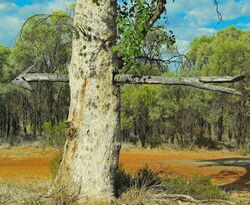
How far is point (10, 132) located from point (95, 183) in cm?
4678

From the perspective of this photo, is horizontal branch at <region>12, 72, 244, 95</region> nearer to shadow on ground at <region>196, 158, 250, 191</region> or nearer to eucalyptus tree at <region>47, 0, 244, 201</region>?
eucalyptus tree at <region>47, 0, 244, 201</region>

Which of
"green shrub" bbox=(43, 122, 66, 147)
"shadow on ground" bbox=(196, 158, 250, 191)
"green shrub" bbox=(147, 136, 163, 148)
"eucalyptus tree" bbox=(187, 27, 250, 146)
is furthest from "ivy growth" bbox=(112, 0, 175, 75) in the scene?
"green shrub" bbox=(147, 136, 163, 148)

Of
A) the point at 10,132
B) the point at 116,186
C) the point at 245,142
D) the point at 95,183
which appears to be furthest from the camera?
the point at 10,132

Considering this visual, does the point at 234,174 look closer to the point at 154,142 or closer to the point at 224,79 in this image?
the point at 224,79

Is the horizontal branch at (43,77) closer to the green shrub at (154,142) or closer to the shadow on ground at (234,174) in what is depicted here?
the shadow on ground at (234,174)

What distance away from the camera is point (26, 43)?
4719 centimetres

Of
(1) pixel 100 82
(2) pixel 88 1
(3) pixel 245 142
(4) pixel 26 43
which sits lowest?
(3) pixel 245 142

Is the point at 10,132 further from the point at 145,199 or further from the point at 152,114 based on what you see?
the point at 145,199

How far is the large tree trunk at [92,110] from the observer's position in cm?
1059

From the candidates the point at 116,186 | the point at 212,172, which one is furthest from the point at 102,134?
the point at 212,172

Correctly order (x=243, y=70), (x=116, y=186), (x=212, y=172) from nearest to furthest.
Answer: (x=116, y=186)
(x=212, y=172)
(x=243, y=70)

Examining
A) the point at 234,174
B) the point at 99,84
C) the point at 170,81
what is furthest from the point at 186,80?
the point at 234,174

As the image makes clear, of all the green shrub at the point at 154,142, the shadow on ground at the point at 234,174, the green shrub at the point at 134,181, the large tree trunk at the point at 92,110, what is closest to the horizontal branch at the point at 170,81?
the large tree trunk at the point at 92,110

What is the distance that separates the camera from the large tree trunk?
34.8 ft
